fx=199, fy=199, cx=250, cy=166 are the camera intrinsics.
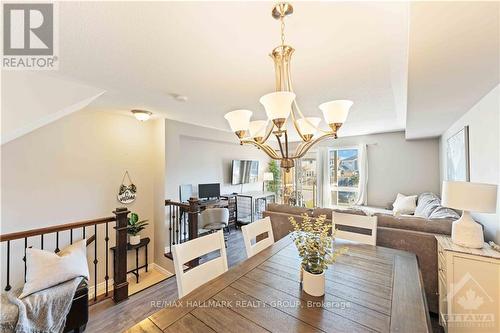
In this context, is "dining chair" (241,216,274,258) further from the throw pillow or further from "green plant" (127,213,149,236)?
"green plant" (127,213,149,236)

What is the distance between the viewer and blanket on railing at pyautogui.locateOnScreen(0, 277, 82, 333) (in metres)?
1.63

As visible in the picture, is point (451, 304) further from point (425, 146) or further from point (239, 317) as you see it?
point (425, 146)

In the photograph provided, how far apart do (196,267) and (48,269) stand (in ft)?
5.81

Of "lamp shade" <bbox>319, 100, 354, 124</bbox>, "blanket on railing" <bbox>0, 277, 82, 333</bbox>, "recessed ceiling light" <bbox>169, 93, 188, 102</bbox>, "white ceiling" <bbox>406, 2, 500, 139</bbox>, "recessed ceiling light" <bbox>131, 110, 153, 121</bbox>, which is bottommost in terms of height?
"blanket on railing" <bbox>0, 277, 82, 333</bbox>

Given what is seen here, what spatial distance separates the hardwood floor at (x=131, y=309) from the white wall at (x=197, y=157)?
2.32ft

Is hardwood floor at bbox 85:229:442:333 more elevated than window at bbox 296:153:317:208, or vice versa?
window at bbox 296:153:317:208

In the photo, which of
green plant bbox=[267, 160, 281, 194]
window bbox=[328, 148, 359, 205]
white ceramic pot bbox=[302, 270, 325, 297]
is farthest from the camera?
green plant bbox=[267, 160, 281, 194]

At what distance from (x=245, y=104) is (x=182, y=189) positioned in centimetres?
237

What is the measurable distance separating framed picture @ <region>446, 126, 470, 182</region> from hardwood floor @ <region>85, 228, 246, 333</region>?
163 inches

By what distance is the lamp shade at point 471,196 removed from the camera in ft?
5.18

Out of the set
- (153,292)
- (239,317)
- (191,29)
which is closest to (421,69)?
(191,29)

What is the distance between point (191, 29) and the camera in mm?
1296

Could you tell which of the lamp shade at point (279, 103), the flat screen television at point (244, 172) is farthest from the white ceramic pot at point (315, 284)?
the flat screen television at point (244, 172)

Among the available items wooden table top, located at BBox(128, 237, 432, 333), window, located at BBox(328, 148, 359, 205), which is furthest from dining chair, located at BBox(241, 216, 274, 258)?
window, located at BBox(328, 148, 359, 205)
